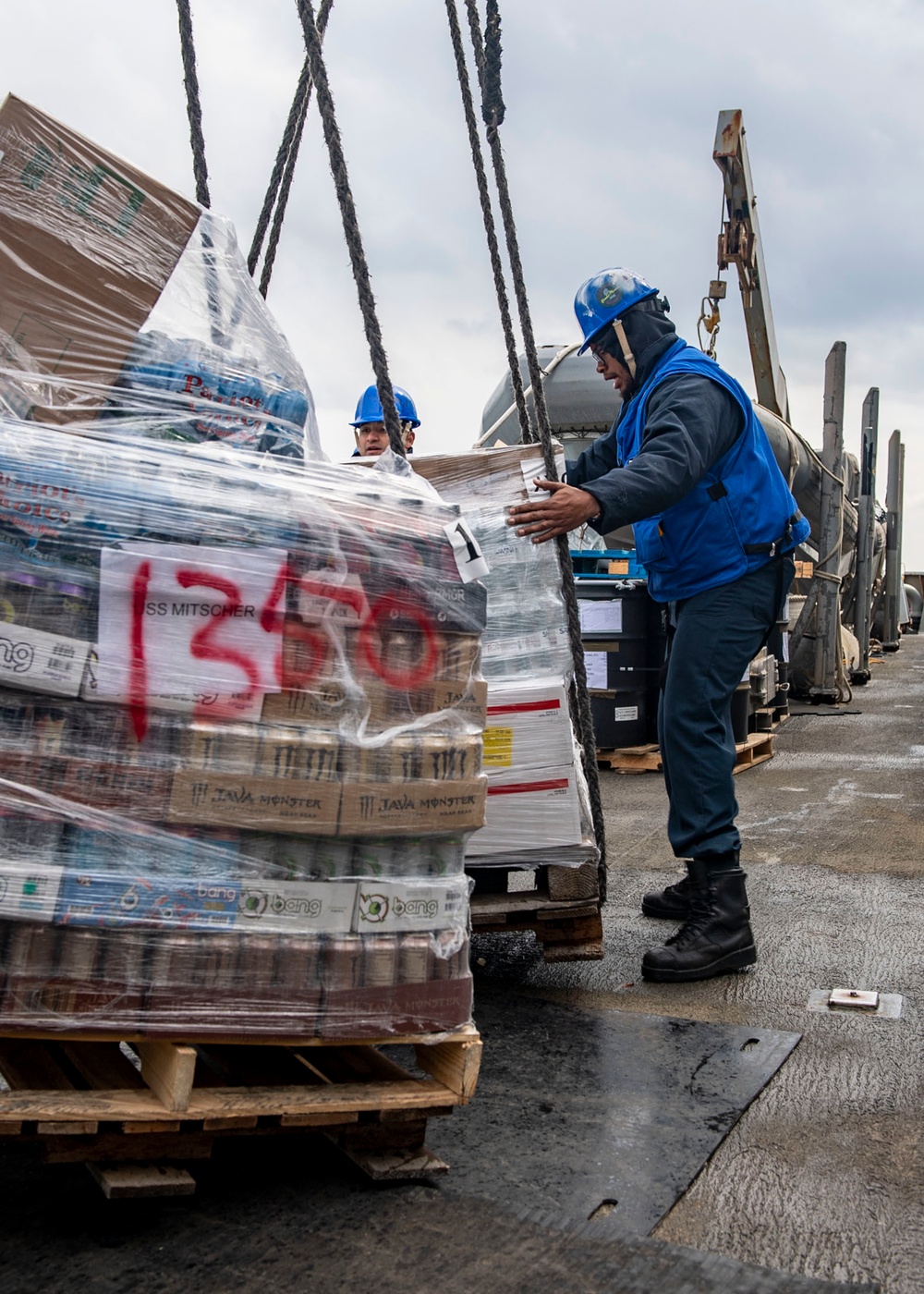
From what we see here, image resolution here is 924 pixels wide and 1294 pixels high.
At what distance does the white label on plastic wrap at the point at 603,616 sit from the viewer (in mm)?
7258

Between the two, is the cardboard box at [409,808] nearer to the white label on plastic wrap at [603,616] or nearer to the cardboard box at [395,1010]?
the cardboard box at [395,1010]

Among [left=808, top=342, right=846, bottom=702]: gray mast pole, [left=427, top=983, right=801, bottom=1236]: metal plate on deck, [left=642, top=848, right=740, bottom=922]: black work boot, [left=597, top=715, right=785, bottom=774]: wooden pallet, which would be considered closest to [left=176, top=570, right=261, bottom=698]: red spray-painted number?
[left=427, top=983, right=801, bottom=1236]: metal plate on deck

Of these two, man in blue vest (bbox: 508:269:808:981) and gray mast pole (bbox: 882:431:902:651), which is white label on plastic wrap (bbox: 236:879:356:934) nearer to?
man in blue vest (bbox: 508:269:808:981)

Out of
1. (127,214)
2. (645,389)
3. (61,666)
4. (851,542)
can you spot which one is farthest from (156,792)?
(851,542)

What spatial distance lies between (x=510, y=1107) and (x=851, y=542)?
1170 cm

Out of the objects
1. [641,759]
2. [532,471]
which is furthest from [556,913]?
[641,759]

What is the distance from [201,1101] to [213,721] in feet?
2.13

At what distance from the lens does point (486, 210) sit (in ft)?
10.9

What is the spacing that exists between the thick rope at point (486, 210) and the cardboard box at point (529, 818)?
100 centimetres

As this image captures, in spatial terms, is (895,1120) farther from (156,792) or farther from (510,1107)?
(156,792)

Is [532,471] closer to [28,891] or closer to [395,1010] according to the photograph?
[395,1010]

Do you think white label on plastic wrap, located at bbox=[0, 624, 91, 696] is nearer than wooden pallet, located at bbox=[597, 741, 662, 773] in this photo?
Yes

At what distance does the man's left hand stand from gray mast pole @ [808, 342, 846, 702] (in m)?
8.40

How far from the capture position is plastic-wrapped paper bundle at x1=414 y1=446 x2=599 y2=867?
10.3 feet
